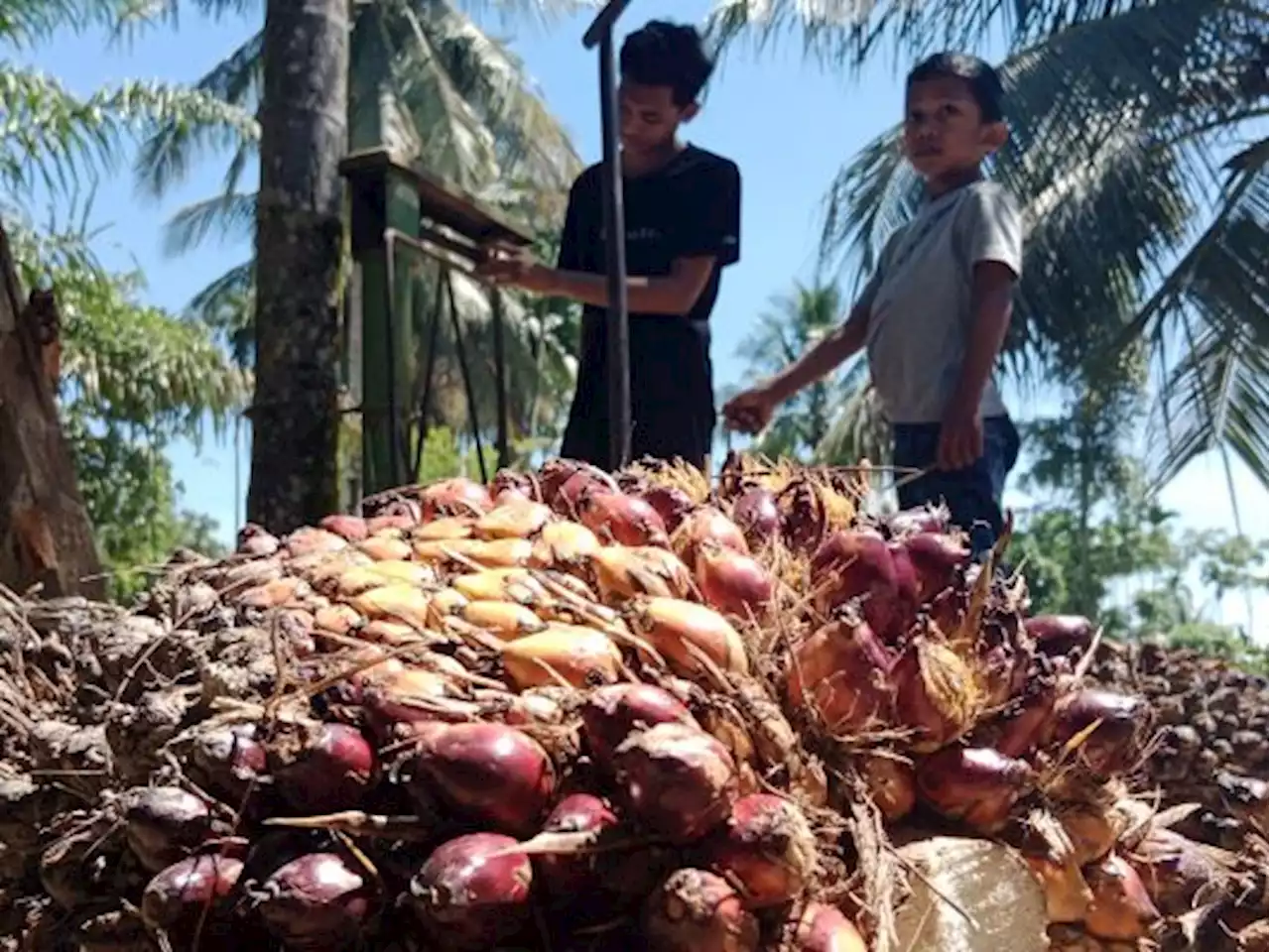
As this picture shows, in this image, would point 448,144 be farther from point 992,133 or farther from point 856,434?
point 992,133

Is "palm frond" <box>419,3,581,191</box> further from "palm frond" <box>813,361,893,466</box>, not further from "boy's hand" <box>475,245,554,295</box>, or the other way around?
"boy's hand" <box>475,245,554,295</box>

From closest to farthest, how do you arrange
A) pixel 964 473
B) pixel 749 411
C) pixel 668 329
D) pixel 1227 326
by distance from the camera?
pixel 749 411, pixel 964 473, pixel 668 329, pixel 1227 326

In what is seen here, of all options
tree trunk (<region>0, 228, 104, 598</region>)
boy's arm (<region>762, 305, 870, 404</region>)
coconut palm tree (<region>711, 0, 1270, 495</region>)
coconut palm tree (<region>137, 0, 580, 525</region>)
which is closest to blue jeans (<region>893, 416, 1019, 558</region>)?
boy's arm (<region>762, 305, 870, 404</region>)

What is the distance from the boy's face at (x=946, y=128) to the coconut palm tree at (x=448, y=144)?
51.9ft

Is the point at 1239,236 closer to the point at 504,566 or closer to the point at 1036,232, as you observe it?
the point at 1036,232

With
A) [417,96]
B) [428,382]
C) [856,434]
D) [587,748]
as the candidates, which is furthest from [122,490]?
[587,748]

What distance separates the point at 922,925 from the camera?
A: 1.40 meters

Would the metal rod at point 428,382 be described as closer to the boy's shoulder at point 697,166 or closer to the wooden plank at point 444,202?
the wooden plank at point 444,202

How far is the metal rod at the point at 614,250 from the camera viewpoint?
2.64m

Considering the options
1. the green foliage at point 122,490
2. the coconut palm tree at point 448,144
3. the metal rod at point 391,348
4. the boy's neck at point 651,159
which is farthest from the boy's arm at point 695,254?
the coconut palm tree at point 448,144

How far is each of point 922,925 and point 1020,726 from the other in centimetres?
23

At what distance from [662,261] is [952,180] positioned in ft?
2.01

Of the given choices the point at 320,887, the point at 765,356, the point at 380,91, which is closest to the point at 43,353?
the point at 320,887

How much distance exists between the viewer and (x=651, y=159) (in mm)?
3229
